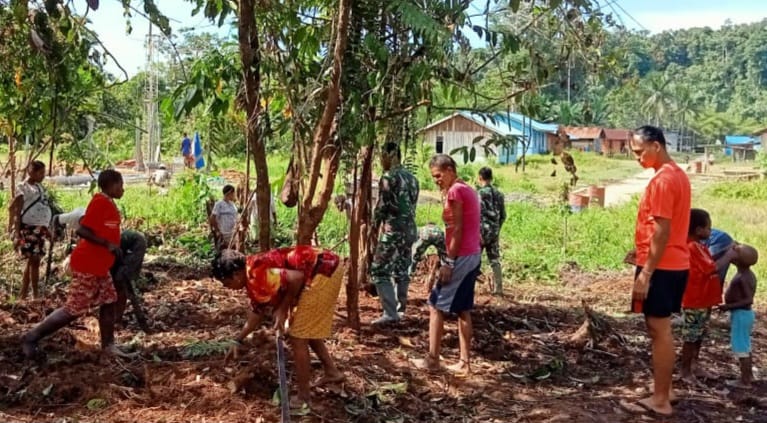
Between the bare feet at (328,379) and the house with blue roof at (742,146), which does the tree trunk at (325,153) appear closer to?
the bare feet at (328,379)

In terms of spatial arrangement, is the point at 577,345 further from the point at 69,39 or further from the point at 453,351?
the point at 69,39

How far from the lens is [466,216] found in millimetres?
5113

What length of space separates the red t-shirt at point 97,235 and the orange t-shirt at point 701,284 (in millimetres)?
3883

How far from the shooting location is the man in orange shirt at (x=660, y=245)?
4.19m

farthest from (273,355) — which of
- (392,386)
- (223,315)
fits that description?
(223,315)

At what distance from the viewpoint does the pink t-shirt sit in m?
5.06

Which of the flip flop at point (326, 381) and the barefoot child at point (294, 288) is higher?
the barefoot child at point (294, 288)

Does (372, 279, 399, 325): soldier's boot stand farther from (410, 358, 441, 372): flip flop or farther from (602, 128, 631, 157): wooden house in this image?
(602, 128, 631, 157): wooden house

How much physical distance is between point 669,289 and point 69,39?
425cm

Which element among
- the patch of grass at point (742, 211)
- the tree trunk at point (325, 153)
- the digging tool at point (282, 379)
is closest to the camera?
the digging tool at point (282, 379)

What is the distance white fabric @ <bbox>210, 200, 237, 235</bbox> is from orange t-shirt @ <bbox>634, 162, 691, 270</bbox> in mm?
5888

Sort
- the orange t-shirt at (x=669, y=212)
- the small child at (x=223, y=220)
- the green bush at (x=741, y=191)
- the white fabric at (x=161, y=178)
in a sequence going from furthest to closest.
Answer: the green bush at (x=741, y=191), the white fabric at (x=161, y=178), the small child at (x=223, y=220), the orange t-shirt at (x=669, y=212)

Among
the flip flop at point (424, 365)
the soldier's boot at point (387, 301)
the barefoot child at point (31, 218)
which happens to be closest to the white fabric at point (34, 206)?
the barefoot child at point (31, 218)

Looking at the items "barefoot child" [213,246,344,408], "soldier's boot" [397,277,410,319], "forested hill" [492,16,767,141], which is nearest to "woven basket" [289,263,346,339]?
"barefoot child" [213,246,344,408]
